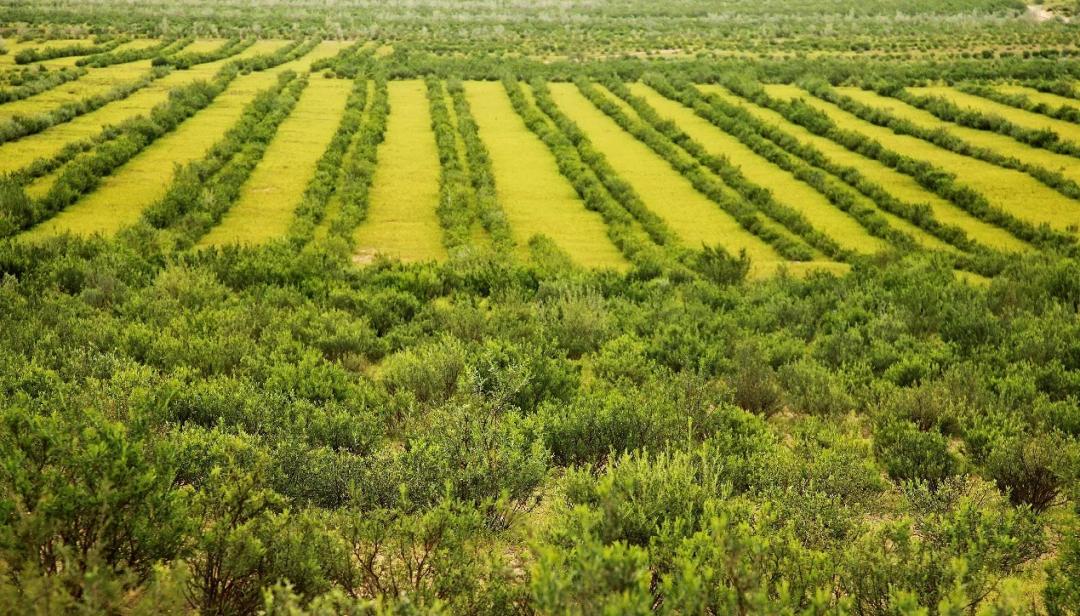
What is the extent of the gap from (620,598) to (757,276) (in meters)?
18.4

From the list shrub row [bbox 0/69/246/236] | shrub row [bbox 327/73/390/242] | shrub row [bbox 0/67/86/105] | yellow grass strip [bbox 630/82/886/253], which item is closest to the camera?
shrub row [bbox 0/69/246/236]

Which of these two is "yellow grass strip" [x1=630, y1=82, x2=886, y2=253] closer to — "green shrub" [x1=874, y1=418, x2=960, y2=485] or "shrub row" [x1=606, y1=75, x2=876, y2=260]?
"shrub row" [x1=606, y1=75, x2=876, y2=260]

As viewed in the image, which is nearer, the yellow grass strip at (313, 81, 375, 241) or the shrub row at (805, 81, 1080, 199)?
the yellow grass strip at (313, 81, 375, 241)

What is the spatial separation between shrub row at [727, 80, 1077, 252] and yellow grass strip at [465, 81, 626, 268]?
12.5 meters

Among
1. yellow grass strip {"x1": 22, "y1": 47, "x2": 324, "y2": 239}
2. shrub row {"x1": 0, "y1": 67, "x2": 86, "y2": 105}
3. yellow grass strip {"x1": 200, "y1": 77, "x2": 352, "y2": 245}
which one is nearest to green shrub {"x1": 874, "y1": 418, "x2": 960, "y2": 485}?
yellow grass strip {"x1": 200, "y1": 77, "x2": 352, "y2": 245}

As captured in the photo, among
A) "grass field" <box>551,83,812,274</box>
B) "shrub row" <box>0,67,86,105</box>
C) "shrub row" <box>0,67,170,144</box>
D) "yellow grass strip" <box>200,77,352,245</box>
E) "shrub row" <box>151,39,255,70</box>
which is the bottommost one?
"grass field" <box>551,83,812,274</box>

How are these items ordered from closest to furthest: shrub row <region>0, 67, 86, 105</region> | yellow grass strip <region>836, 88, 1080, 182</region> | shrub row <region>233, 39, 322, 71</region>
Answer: yellow grass strip <region>836, 88, 1080, 182</region> → shrub row <region>0, 67, 86, 105</region> → shrub row <region>233, 39, 322, 71</region>

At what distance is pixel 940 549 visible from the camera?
7.12 metres

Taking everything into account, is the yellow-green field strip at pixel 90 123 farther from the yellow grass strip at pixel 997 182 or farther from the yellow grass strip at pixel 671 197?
the yellow grass strip at pixel 997 182

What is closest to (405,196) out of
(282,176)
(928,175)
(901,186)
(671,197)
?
(282,176)

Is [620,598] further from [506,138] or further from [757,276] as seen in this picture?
[506,138]

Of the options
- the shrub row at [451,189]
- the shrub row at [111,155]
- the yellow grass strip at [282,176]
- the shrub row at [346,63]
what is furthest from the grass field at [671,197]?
the shrub row at [346,63]

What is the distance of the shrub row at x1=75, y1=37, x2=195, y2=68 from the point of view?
203 feet

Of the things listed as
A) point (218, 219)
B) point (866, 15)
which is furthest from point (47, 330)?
point (866, 15)
